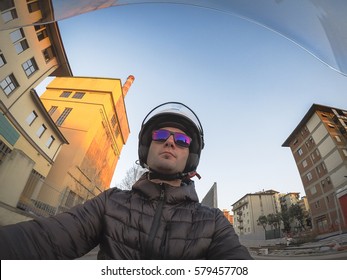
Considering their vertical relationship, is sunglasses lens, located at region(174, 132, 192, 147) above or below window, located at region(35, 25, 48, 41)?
below

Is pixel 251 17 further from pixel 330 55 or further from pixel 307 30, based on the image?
pixel 330 55

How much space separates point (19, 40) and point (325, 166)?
1.25 m

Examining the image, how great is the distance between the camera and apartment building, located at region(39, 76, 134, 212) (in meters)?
0.75

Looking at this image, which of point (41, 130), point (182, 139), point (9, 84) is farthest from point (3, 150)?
point (182, 139)

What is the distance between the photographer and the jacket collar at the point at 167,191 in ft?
2.97

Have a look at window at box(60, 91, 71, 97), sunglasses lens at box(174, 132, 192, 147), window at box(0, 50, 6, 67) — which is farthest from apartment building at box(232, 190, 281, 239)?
window at box(0, 50, 6, 67)

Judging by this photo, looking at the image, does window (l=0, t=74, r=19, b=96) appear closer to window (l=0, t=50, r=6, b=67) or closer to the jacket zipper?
window (l=0, t=50, r=6, b=67)

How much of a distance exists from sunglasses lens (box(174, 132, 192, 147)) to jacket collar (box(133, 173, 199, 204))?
241mm

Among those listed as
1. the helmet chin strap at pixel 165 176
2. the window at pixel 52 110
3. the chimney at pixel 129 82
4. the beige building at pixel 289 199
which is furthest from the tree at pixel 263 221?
the window at pixel 52 110

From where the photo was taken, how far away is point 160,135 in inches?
42.0

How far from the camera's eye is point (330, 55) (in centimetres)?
96

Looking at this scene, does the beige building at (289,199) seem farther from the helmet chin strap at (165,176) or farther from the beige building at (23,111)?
the beige building at (23,111)

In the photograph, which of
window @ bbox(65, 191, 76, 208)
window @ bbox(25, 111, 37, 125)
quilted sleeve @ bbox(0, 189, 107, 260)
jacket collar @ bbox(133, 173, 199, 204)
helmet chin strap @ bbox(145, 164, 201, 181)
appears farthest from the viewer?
helmet chin strap @ bbox(145, 164, 201, 181)
